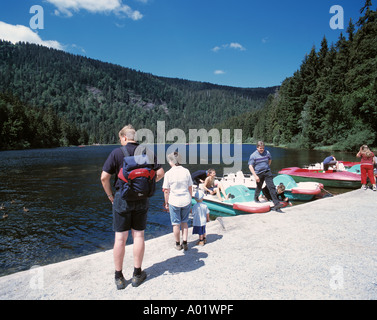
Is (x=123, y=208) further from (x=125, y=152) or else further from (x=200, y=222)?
(x=200, y=222)

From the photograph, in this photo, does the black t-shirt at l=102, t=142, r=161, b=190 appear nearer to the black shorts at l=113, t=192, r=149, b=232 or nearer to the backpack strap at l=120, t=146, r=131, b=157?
the backpack strap at l=120, t=146, r=131, b=157

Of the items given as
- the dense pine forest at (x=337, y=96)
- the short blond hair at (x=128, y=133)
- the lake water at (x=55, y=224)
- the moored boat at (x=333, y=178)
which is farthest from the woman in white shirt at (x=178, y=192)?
the dense pine forest at (x=337, y=96)

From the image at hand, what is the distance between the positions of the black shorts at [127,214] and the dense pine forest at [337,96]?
43.7 m

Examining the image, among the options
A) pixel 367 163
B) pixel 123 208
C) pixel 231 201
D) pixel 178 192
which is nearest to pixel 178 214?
pixel 178 192

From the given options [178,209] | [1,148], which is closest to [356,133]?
[178,209]

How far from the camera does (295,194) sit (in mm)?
12609

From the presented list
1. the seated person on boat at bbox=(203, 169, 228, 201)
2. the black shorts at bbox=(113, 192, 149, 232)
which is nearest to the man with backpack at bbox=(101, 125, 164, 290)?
the black shorts at bbox=(113, 192, 149, 232)

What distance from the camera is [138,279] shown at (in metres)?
3.88

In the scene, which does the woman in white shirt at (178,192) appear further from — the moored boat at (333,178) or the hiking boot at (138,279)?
the moored boat at (333,178)

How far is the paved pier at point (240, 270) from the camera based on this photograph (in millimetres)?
Result: 3605

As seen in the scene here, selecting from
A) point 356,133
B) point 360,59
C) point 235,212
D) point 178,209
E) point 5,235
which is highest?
point 360,59

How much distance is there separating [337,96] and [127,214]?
56.7 m

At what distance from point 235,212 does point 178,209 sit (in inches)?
206
